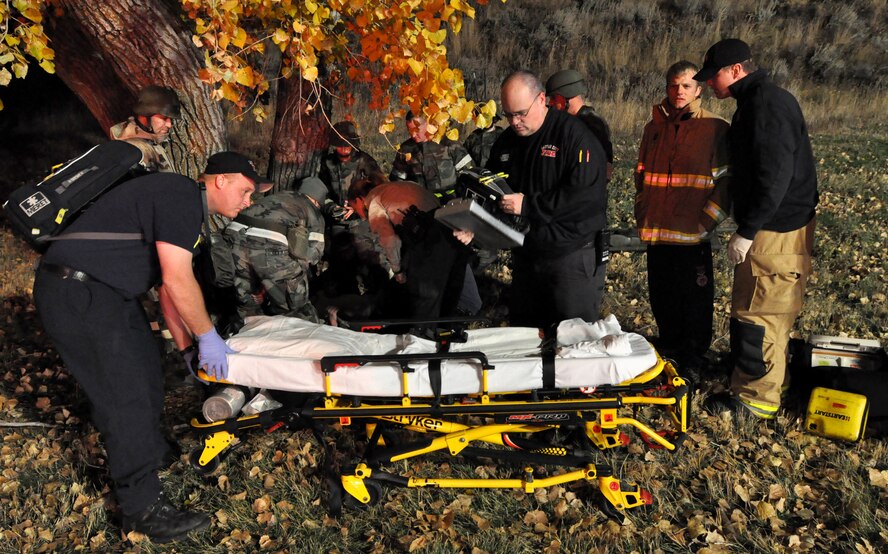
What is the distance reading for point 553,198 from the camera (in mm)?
4281

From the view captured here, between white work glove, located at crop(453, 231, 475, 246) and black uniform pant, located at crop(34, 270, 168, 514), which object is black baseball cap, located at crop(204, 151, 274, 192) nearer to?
A: black uniform pant, located at crop(34, 270, 168, 514)

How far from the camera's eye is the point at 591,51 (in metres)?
18.8

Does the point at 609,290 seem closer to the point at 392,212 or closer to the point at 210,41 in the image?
the point at 392,212

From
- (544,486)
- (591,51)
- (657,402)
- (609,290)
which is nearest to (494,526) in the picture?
(544,486)

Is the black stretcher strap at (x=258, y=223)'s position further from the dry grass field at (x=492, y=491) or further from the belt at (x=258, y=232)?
the dry grass field at (x=492, y=491)

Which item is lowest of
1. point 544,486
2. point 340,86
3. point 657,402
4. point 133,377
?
point 544,486

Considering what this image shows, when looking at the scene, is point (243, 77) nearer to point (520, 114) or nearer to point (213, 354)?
point (520, 114)

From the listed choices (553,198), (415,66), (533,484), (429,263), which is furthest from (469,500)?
(415,66)

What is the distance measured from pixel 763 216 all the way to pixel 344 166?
13.9ft

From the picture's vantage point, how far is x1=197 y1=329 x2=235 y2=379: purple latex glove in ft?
11.8

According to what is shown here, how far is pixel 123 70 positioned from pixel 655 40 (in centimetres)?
1686

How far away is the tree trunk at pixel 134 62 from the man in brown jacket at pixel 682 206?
13.0 ft

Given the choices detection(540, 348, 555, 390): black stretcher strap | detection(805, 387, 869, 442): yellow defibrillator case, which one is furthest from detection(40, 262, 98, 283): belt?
detection(805, 387, 869, 442): yellow defibrillator case

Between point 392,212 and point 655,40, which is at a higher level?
point 655,40
